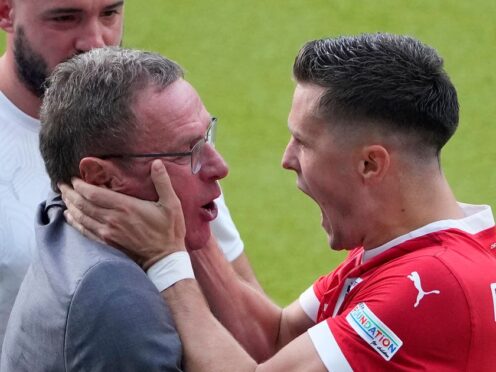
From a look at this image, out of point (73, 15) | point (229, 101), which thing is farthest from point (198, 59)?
point (73, 15)

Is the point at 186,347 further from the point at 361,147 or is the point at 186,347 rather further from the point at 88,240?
the point at 361,147

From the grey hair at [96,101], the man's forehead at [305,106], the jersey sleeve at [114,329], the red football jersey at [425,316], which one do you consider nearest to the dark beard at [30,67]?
the grey hair at [96,101]

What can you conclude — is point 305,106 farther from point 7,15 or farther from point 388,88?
point 7,15

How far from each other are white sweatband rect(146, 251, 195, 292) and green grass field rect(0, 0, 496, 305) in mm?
4092

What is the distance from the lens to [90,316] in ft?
9.34

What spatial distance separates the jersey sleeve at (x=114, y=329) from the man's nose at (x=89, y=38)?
52.0 inches

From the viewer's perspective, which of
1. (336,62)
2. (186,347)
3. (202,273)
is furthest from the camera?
Answer: (202,273)

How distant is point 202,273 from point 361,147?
0.77 meters

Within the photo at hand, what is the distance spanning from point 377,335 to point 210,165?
68 cm

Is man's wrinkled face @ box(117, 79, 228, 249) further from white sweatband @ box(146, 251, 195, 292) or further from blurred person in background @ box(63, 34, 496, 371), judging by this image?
white sweatband @ box(146, 251, 195, 292)

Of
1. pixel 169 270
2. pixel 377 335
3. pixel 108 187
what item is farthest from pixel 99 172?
pixel 377 335

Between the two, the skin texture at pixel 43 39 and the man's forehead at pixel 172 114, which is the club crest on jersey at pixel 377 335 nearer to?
the man's forehead at pixel 172 114

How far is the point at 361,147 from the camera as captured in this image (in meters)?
3.13

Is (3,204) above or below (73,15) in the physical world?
below
